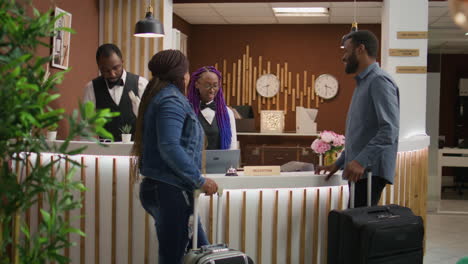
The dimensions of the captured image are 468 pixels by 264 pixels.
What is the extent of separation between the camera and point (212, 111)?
13.6 feet

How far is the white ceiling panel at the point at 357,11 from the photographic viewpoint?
337 inches

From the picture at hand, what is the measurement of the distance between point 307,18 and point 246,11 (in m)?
1.17

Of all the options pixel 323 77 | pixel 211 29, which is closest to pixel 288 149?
pixel 323 77

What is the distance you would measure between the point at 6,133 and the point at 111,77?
3.09m

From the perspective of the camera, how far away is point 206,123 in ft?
13.5

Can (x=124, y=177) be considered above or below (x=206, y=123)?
below

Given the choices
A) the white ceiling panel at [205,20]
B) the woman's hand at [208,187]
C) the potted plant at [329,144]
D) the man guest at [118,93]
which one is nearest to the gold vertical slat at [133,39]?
Result: the man guest at [118,93]

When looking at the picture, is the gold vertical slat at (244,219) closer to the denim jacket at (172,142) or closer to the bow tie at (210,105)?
the bow tie at (210,105)

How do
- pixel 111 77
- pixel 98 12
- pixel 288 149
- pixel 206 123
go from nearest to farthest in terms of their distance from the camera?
pixel 206 123, pixel 111 77, pixel 98 12, pixel 288 149

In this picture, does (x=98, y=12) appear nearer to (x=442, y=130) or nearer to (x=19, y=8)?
(x=19, y=8)

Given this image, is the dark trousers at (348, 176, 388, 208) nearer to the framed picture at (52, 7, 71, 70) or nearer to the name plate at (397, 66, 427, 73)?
the framed picture at (52, 7, 71, 70)

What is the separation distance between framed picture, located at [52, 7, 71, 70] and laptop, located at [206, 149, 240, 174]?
8.43 ft

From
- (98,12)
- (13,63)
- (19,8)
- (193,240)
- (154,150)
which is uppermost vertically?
(98,12)

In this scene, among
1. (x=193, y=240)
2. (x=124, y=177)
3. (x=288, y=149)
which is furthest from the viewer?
(x=288, y=149)
